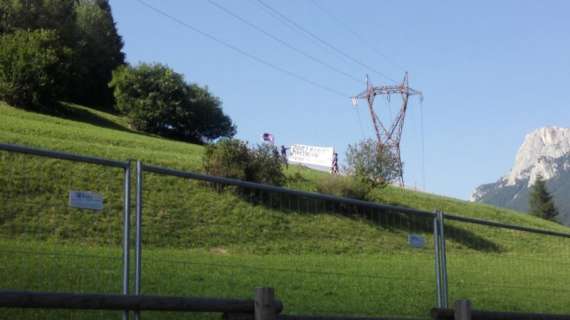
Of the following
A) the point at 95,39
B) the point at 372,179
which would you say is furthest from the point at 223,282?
the point at 95,39

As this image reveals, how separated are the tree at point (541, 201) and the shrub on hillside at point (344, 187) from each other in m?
64.1

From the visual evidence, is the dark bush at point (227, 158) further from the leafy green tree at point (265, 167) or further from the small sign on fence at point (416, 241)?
the small sign on fence at point (416, 241)

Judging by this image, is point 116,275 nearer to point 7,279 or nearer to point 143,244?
point 143,244

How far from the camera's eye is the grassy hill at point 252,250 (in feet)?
24.1

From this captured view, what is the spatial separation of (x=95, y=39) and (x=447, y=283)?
235 feet

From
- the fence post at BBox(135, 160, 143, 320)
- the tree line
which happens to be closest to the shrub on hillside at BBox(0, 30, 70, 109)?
the tree line

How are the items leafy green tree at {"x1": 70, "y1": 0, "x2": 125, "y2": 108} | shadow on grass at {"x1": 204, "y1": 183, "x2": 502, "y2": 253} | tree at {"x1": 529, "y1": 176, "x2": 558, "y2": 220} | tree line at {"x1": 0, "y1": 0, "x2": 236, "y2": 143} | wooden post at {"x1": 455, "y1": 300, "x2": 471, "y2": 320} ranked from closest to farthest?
shadow on grass at {"x1": 204, "y1": 183, "x2": 502, "y2": 253}, wooden post at {"x1": 455, "y1": 300, "x2": 471, "y2": 320}, tree line at {"x1": 0, "y1": 0, "x2": 236, "y2": 143}, leafy green tree at {"x1": 70, "y1": 0, "x2": 125, "y2": 108}, tree at {"x1": 529, "y1": 176, "x2": 558, "y2": 220}

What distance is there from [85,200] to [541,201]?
94.1 meters

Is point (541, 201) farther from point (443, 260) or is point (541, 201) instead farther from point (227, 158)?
point (443, 260)

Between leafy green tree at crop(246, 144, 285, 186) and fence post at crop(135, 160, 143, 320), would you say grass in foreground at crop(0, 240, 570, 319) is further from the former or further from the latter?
leafy green tree at crop(246, 144, 285, 186)

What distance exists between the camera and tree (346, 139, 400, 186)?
38812mm

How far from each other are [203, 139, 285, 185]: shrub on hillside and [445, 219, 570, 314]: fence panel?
18.3 meters

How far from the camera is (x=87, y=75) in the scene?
75312 millimetres

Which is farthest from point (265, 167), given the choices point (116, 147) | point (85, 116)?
point (85, 116)
